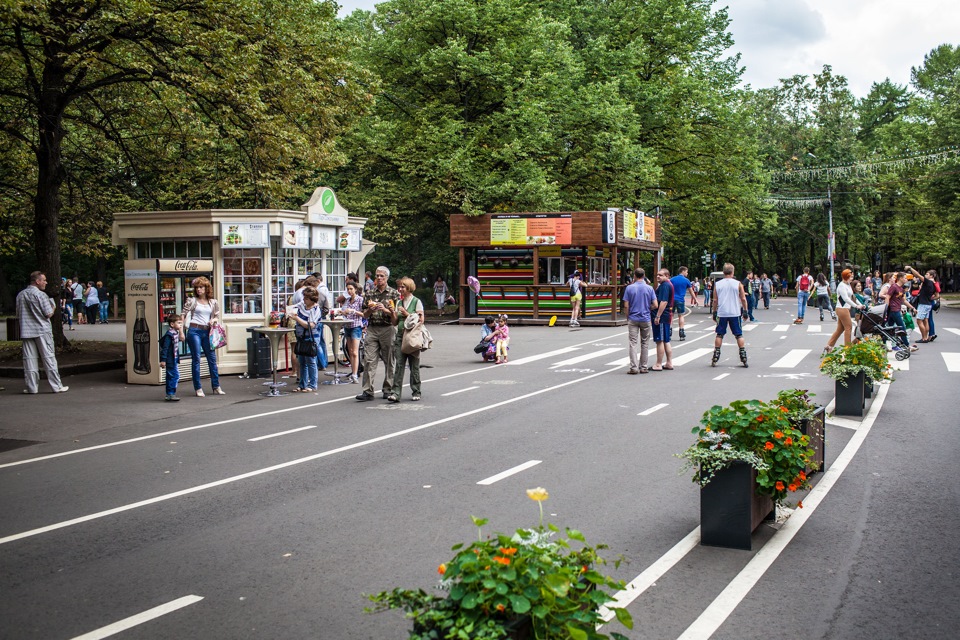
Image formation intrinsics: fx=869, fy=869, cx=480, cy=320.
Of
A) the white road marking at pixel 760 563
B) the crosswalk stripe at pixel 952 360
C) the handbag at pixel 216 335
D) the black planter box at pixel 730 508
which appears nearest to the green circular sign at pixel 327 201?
the handbag at pixel 216 335

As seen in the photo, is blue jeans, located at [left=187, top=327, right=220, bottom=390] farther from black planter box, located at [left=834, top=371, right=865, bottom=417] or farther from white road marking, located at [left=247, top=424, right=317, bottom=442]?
black planter box, located at [left=834, top=371, right=865, bottom=417]

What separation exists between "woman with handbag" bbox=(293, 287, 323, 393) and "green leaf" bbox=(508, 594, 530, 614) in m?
11.9

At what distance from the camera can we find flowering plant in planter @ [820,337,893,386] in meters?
11.3

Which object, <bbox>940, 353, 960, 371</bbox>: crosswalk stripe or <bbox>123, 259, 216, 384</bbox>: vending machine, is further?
<bbox>940, 353, 960, 371</bbox>: crosswalk stripe

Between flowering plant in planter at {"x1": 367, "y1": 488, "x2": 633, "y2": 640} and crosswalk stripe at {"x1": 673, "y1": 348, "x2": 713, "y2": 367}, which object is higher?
flowering plant in planter at {"x1": 367, "y1": 488, "x2": 633, "y2": 640}

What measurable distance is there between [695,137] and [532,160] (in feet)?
38.4

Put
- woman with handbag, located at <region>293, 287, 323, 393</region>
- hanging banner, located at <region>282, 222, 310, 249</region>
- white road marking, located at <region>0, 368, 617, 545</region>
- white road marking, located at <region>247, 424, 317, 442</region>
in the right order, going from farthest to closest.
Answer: hanging banner, located at <region>282, 222, 310, 249</region>, woman with handbag, located at <region>293, 287, 323, 393</region>, white road marking, located at <region>247, 424, 317, 442</region>, white road marking, located at <region>0, 368, 617, 545</region>

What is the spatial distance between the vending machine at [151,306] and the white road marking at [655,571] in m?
11.7

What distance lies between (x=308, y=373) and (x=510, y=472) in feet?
24.5

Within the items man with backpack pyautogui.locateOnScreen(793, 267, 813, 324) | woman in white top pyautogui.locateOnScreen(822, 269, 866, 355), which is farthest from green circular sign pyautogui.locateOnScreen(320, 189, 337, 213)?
man with backpack pyautogui.locateOnScreen(793, 267, 813, 324)

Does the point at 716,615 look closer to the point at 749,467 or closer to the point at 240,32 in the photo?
the point at 749,467

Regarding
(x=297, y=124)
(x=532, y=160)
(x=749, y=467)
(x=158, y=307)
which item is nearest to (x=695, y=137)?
(x=532, y=160)

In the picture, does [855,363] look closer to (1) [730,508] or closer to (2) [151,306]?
(1) [730,508]

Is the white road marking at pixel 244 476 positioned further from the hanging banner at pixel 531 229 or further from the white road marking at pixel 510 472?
the hanging banner at pixel 531 229
